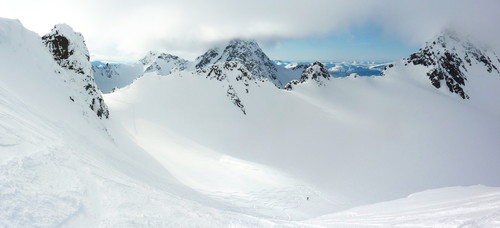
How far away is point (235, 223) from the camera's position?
9.11 m

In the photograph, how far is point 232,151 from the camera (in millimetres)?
38094

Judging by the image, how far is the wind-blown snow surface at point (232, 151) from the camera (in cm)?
734

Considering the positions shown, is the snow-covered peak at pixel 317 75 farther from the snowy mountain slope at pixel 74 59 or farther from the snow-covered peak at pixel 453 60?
the snowy mountain slope at pixel 74 59

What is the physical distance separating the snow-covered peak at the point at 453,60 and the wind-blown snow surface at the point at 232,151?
415 inches

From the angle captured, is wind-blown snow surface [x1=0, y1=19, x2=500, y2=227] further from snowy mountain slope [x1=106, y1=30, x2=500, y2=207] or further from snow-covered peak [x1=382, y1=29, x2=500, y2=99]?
snow-covered peak [x1=382, y1=29, x2=500, y2=99]

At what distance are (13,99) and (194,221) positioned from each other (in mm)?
10080

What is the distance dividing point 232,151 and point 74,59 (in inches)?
848

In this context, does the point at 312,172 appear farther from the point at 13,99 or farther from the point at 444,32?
the point at 444,32

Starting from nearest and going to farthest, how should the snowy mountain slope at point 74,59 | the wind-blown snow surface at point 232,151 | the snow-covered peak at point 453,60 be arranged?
the wind-blown snow surface at point 232,151
the snowy mountain slope at point 74,59
the snow-covered peak at point 453,60

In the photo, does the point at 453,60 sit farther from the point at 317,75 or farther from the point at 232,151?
the point at 232,151

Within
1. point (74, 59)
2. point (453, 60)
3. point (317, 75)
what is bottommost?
point (74, 59)

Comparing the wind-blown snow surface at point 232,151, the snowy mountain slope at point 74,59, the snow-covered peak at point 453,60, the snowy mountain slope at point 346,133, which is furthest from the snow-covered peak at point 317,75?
the snowy mountain slope at point 74,59

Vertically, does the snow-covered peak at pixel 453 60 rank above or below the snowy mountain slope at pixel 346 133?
above

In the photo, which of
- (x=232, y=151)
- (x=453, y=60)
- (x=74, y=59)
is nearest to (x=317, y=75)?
(x=232, y=151)
